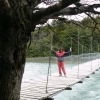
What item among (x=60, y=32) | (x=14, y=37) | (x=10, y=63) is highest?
(x=60, y=32)

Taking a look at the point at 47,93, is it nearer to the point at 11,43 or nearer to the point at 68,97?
the point at 68,97

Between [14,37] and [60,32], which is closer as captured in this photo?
[14,37]

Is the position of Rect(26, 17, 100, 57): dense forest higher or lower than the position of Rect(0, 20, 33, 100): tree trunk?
higher

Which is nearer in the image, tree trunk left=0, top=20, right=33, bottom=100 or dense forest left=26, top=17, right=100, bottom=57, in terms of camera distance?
tree trunk left=0, top=20, right=33, bottom=100

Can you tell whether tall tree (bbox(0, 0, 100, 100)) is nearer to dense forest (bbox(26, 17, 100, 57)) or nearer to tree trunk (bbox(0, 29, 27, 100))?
tree trunk (bbox(0, 29, 27, 100))

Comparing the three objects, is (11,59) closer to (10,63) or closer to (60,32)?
(10,63)

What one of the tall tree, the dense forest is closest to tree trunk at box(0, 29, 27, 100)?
the tall tree

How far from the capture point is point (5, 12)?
2119 millimetres

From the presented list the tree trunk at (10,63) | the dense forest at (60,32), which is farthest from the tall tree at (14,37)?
the dense forest at (60,32)

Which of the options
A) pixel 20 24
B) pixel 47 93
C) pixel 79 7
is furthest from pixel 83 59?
pixel 20 24

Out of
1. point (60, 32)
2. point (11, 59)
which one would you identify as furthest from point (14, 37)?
point (60, 32)

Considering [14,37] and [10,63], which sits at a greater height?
[14,37]

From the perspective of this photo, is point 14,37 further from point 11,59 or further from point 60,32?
point 60,32

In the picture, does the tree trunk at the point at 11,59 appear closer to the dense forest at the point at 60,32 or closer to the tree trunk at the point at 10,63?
the tree trunk at the point at 10,63
